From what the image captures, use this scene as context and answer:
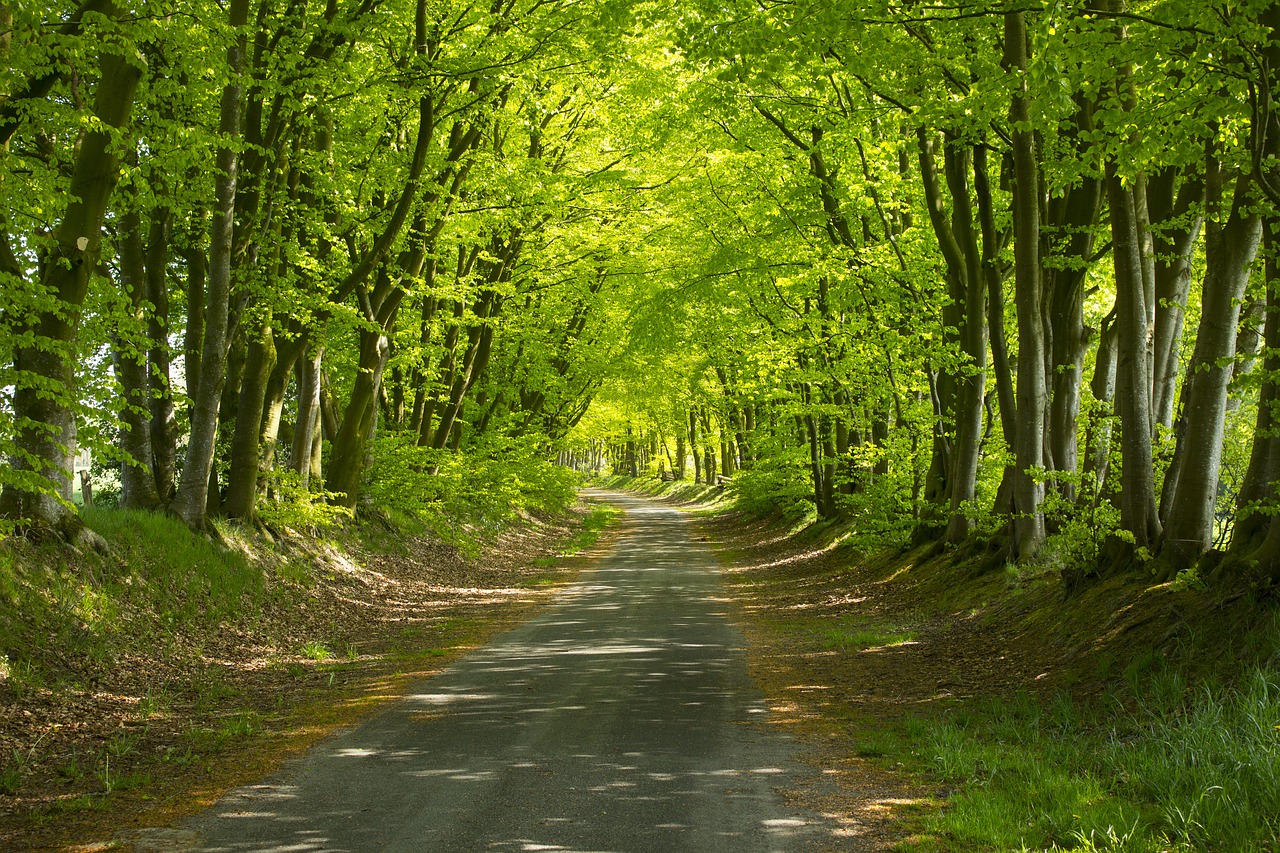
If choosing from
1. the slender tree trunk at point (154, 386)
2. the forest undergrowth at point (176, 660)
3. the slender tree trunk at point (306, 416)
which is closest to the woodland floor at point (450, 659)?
the forest undergrowth at point (176, 660)

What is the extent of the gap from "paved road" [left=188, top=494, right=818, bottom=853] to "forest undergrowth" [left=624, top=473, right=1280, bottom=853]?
0.50 metres

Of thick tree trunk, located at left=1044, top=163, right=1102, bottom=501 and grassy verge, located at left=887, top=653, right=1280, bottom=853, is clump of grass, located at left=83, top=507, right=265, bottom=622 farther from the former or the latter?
thick tree trunk, located at left=1044, top=163, right=1102, bottom=501

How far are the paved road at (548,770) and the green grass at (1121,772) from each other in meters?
1.04

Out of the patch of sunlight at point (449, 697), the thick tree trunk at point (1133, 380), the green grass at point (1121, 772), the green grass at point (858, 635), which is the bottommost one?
the green grass at point (858, 635)

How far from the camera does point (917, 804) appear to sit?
565 centimetres

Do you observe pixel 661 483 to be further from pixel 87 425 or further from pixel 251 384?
pixel 87 425

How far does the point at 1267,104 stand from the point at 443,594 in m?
13.9

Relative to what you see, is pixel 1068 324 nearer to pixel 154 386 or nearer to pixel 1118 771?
pixel 1118 771

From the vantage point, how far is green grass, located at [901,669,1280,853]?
473 cm

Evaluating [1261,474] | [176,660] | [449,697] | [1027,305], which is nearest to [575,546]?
[1027,305]

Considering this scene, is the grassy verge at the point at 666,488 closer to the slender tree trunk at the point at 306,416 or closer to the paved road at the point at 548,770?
the slender tree trunk at the point at 306,416

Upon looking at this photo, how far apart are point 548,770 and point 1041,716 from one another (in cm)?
393

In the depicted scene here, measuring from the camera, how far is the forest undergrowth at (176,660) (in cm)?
597

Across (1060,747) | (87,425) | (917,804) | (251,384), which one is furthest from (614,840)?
(251,384)
